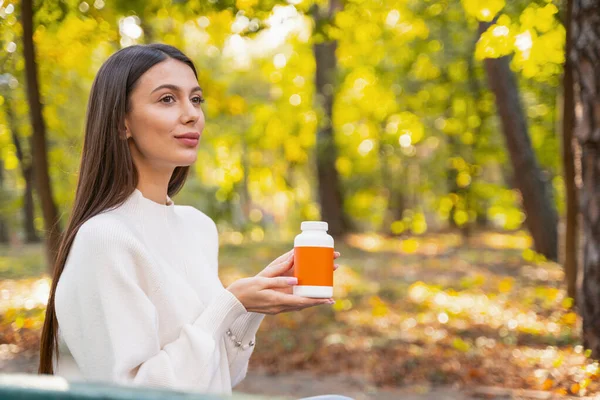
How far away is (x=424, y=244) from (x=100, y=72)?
13.7 m

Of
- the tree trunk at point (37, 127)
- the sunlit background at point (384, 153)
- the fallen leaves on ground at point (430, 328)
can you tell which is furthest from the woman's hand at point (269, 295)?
the tree trunk at point (37, 127)

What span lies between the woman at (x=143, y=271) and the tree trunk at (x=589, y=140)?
3.28 meters

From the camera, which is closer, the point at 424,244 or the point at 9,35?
the point at 9,35

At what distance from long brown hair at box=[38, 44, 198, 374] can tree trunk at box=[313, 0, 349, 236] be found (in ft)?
38.1

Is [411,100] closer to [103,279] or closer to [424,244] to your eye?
[424,244]

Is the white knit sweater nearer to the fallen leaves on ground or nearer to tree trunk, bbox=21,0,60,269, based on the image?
the fallen leaves on ground

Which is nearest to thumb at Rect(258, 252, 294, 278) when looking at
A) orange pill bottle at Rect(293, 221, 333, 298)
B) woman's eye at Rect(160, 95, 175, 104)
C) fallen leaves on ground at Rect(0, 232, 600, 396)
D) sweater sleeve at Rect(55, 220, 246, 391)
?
orange pill bottle at Rect(293, 221, 333, 298)

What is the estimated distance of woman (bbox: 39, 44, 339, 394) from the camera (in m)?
1.79

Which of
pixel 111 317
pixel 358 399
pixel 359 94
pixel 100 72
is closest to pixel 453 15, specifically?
pixel 358 399

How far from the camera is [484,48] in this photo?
18.8 ft

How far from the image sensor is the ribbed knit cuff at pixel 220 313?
196 centimetres

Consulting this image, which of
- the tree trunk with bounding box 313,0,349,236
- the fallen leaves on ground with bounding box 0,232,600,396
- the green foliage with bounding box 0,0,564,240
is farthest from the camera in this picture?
the tree trunk with bounding box 313,0,349,236

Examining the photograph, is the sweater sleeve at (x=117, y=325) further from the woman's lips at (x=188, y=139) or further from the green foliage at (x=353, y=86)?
the green foliage at (x=353, y=86)

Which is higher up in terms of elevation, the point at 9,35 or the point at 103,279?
the point at 9,35
